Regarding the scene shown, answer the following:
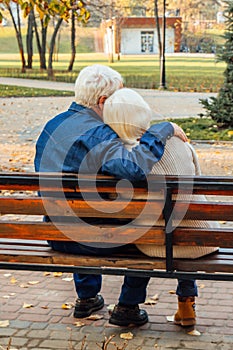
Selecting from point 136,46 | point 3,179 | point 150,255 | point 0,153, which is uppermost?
point 3,179

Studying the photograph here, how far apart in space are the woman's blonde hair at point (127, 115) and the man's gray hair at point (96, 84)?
84 mm

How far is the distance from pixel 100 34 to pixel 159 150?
92722 millimetres

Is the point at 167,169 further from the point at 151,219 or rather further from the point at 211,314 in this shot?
the point at 211,314

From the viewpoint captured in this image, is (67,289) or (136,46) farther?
(136,46)

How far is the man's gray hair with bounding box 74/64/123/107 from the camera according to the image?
4.03 meters

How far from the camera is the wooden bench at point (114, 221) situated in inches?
146

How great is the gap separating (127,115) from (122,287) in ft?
3.41

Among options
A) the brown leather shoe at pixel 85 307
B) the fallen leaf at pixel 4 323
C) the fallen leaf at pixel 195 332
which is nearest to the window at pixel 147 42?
the brown leather shoe at pixel 85 307

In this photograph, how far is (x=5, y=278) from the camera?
545 cm

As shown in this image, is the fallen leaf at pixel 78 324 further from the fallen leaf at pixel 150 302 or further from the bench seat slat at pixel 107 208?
the bench seat slat at pixel 107 208

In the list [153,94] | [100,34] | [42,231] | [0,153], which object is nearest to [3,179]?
[42,231]

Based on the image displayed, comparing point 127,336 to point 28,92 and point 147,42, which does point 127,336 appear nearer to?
point 28,92

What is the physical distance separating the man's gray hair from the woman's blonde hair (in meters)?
0.08

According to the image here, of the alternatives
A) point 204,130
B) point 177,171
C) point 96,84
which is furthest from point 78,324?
point 204,130
